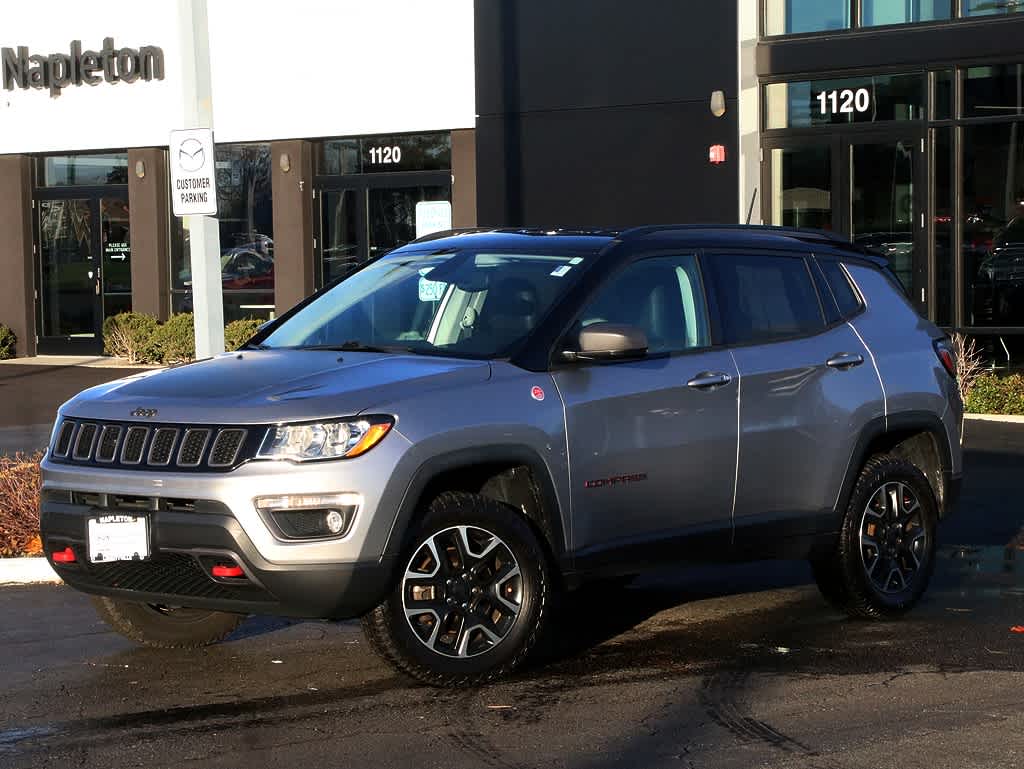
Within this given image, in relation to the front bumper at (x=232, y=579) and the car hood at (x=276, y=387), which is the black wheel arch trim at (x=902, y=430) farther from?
the front bumper at (x=232, y=579)

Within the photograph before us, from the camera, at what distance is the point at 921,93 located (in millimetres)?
20812

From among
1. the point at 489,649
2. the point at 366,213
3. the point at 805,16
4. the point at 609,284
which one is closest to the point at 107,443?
the point at 489,649

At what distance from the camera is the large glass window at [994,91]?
20188 mm

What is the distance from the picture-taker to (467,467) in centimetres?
678

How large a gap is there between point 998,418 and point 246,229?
42.7 feet

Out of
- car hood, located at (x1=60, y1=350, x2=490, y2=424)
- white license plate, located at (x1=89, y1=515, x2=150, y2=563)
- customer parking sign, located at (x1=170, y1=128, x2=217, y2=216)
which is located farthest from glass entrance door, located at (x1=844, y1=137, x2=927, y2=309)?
white license plate, located at (x1=89, y1=515, x2=150, y2=563)

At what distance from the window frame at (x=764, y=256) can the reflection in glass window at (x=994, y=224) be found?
1271 centimetres

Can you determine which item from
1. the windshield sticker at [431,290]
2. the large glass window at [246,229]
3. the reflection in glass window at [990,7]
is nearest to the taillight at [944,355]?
the windshield sticker at [431,290]

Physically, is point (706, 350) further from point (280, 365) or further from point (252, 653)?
point (252, 653)

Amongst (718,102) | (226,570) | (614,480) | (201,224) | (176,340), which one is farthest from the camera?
(176,340)

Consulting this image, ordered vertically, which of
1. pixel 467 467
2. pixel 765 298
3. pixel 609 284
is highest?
pixel 609 284

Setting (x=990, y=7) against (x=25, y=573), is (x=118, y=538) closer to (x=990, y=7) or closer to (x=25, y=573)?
(x=25, y=573)

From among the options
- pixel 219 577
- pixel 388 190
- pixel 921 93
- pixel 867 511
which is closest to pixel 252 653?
pixel 219 577

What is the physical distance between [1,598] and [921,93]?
14.7 m
